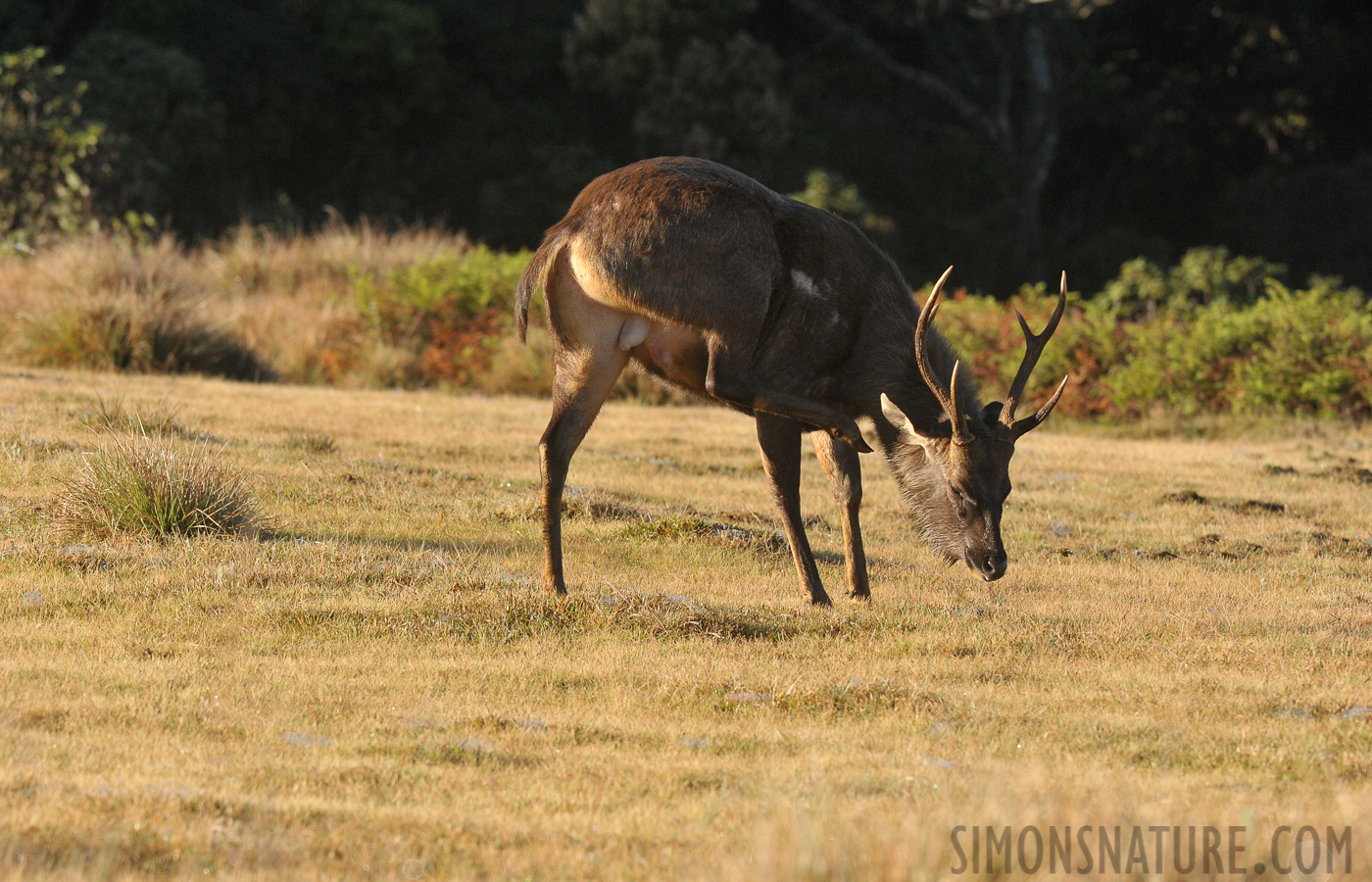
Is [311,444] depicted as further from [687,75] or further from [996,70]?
[996,70]

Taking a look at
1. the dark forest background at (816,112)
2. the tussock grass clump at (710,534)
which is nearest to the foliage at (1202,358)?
the tussock grass clump at (710,534)

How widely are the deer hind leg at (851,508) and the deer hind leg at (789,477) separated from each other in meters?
0.21

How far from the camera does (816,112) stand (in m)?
31.7

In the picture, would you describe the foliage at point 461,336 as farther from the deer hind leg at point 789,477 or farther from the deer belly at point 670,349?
the deer belly at point 670,349

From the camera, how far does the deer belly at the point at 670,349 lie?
7273 mm

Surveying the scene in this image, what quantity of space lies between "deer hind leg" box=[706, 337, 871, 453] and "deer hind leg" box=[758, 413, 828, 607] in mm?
509

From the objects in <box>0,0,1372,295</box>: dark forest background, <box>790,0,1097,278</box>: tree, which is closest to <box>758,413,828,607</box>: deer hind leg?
<box>0,0,1372,295</box>: dark forest background

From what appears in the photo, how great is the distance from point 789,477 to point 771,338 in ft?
2.59

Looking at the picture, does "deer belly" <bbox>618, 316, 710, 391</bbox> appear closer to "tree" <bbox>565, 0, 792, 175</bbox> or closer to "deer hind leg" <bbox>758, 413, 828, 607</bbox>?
"deer hind leg" <bbox>758, 413, 828, 607</bbox>

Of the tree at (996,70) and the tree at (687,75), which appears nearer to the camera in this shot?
the tree at (687,75)

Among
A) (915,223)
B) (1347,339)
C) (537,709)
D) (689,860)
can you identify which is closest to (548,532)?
(537,709)

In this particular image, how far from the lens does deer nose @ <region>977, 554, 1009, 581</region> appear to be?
725 cm

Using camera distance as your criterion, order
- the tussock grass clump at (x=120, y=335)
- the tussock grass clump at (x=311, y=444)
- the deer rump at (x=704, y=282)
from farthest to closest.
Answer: the tussock grass clump at (x=120, y=335) < the tussock grass clump at (x=311, y=444) < the deer rump at (x=704, y=282)

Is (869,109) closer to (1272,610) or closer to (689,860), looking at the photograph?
(1272,610)
